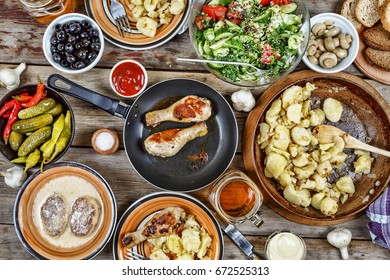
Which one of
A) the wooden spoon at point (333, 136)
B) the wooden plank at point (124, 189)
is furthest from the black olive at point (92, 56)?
the wooden spoon at point (333, 136)

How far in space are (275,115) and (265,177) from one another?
0.29 metres

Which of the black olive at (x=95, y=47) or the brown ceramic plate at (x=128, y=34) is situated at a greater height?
the brown ceramic plate at (x=128, y=34)

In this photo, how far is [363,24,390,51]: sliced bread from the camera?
91.7 inches

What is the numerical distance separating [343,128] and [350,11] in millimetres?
558

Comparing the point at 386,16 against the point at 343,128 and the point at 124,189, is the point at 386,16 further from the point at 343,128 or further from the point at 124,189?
the point at 124,189

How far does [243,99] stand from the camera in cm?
230

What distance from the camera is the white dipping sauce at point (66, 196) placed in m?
2.29

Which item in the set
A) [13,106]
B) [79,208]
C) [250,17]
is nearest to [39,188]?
[79,208]

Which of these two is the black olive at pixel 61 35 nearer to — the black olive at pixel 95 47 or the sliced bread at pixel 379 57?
the black olive at pixel 95 47

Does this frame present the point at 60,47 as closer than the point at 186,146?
Yes

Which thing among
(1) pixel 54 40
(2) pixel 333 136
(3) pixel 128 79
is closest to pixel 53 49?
(1) pixel 54 40

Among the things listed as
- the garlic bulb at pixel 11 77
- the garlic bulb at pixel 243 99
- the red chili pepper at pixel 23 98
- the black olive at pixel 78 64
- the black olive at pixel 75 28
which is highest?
the black olive at pixel 75 28

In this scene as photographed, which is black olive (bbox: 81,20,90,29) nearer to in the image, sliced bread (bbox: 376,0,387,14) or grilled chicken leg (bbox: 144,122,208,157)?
grilled chicken leg (bbox: 144,122,208,157)

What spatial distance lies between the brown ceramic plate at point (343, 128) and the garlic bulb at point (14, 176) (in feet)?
3.38
